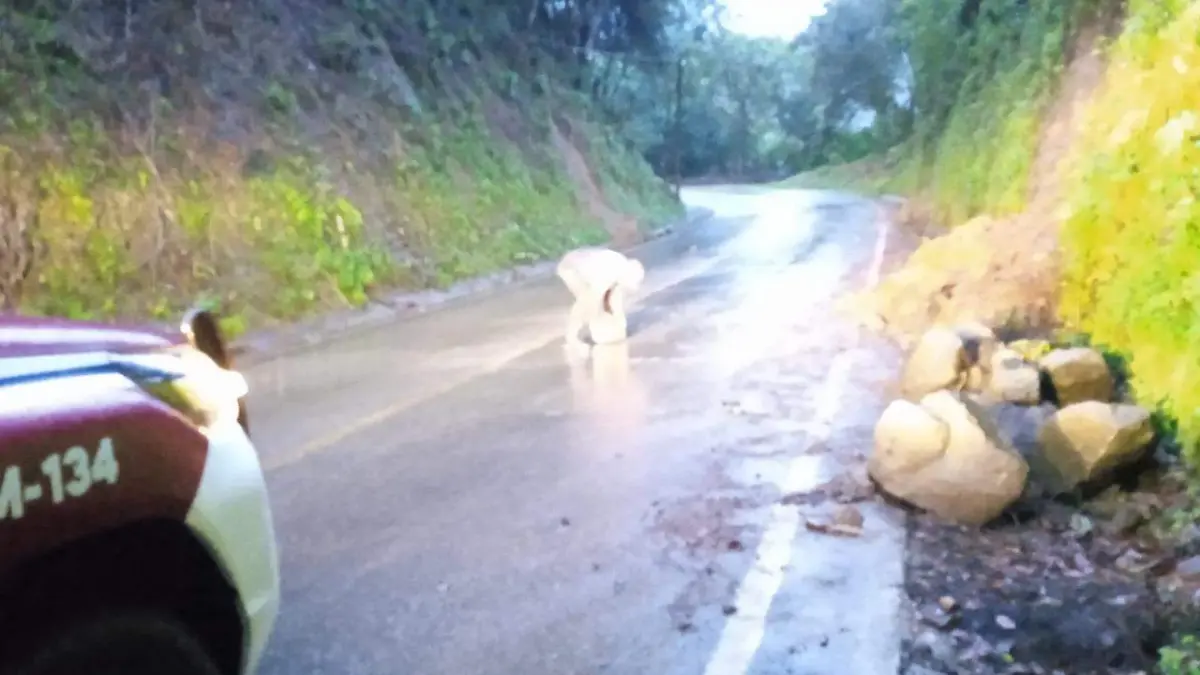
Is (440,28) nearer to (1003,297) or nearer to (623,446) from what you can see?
(1003,297)

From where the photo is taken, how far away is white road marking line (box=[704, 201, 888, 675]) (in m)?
4.67

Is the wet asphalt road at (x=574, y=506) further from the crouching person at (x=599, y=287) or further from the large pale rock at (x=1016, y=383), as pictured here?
the large pale rock at (x=1016, y=383)

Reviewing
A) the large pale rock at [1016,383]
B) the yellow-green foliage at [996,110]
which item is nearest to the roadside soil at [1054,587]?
the large pale rock at [1016,383]

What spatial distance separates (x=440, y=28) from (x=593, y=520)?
2228 cm

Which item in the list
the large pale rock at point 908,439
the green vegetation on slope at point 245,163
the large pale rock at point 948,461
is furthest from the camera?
the green vegetation on slope at point 245,163

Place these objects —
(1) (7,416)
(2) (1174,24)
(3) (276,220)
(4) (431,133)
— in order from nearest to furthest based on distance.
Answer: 1. (1) (7,416)
2. (2) (1174,24)
3. (3) (276,220)
4. (4) (431,133)

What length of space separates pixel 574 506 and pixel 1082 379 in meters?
3.78

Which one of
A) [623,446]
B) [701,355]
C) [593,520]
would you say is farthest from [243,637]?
[701,355]

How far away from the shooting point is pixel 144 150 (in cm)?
1471

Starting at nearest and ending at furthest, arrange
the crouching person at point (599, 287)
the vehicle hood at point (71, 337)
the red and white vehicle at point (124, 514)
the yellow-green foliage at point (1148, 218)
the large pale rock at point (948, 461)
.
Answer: the red and white vehicle at point (124, 514) < the vehicle hood at point (71, 337) < the large pale rock at point (948, 461) < the yellow-green foliage at point (1148, 218) < the crouching person at point (599, 287)

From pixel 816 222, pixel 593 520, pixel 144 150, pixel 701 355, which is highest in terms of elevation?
pixel 144 150

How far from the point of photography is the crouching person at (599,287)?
40.5 ft

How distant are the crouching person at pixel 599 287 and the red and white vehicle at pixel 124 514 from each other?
9087 millimetres

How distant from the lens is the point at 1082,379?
804 cm
